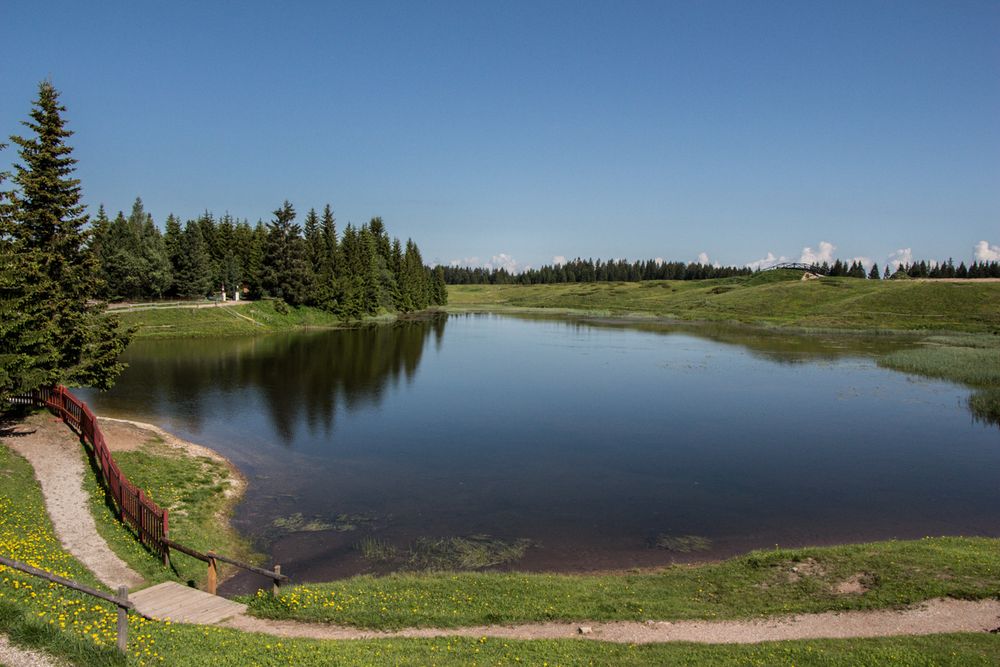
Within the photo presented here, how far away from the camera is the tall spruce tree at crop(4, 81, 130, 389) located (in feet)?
98.1

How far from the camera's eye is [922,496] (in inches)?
1081

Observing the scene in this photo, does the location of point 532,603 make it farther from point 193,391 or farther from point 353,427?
point 193,391

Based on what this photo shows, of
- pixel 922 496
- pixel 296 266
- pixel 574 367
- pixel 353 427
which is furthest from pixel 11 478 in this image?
pixel 296 266

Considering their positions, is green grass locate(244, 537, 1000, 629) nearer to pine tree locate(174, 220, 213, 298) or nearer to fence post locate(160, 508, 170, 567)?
fence post locate(160, 508, 170, 567)

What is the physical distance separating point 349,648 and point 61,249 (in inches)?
1174

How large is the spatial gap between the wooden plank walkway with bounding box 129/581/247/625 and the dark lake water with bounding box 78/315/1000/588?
2.98m

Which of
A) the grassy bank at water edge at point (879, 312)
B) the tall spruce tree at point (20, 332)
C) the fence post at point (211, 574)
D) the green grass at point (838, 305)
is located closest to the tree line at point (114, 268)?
the tall spruce tree at point (20, 332)

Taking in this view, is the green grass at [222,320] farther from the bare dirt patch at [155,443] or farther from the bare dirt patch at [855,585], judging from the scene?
the bare dirt patch at [855,585]

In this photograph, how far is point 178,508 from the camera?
22.8 m

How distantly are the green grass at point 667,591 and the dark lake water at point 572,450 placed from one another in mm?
2936

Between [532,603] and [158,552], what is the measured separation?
39.0ft

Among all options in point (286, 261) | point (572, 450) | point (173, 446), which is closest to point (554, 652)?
point (572, 450)

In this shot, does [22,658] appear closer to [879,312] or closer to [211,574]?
[211,574]

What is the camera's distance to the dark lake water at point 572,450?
23359 mm
